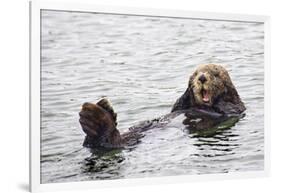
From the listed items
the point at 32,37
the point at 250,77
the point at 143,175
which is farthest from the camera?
the point at 250,77

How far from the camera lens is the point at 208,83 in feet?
Answer: 11.0

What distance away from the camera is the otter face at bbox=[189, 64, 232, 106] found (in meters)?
3.34

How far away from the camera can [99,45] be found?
3.11 m

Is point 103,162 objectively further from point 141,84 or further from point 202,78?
point 202,78

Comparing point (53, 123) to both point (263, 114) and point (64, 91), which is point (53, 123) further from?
point (263, 114)

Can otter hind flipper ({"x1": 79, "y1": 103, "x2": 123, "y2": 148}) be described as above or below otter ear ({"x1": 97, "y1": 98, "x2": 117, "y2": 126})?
below

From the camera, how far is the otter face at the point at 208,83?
11.0 feet

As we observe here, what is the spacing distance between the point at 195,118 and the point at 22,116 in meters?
1.02

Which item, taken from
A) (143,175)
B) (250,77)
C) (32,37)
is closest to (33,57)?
(32,37)

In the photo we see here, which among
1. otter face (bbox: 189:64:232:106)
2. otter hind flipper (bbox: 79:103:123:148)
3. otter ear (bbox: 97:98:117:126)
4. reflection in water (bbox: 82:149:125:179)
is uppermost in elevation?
otter face (bbox: 189:64:232:106)

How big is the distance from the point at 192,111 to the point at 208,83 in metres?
0.20

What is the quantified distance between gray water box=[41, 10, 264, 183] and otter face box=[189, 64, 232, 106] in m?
0.04

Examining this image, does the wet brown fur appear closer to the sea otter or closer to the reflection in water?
the sea otter

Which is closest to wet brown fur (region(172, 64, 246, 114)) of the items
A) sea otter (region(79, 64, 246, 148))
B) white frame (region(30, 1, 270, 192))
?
sea otter (region(79, 64, 246, 148))
